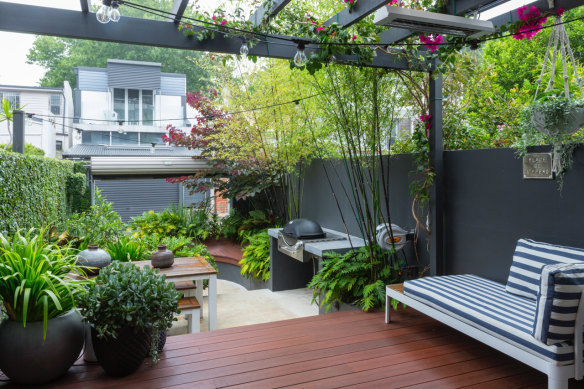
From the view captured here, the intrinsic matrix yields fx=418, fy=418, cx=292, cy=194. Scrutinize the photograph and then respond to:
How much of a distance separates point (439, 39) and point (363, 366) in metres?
2.71

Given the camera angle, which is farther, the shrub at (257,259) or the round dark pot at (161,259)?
the shrub at (257,259)

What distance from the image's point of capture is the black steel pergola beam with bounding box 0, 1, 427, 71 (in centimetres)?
305

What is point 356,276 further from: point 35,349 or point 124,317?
point 35,349

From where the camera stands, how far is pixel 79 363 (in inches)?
109

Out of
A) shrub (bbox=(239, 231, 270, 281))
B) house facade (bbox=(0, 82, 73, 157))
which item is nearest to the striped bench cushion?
shrub (bbox=(239, 231, 270, 281))

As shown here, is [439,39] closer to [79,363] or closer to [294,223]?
[294,223]

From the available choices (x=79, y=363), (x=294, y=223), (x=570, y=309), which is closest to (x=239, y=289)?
(x=294, y=223)

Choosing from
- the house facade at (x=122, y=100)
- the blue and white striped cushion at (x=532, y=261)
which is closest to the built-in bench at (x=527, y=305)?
the blue and white striped cushion at (x=532, y=261)

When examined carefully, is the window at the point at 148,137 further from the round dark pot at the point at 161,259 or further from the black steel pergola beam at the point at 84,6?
the black steel pergola beam at the point at 84,6

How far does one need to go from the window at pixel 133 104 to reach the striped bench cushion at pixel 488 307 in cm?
1277

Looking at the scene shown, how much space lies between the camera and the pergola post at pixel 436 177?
4.02m

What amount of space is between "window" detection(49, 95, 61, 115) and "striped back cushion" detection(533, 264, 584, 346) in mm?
16944

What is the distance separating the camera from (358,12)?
10.2ft

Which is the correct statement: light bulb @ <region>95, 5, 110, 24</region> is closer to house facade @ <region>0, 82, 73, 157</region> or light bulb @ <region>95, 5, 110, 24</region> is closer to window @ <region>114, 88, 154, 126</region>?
window @ <region>114, 88, 154, 126</region>
